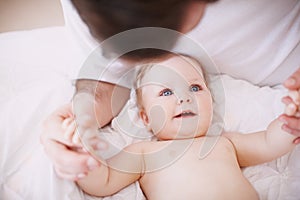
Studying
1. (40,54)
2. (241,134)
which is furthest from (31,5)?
(241,134)

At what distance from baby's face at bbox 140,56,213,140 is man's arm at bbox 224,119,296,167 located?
0.22 feet

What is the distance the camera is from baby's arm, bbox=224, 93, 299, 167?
0.63 meters

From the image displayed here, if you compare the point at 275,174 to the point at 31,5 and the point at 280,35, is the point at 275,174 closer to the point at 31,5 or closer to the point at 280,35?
the point at 280,35

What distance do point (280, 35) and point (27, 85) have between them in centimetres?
46

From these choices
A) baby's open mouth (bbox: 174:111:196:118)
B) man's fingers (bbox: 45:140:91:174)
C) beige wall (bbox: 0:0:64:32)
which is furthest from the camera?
beige wall (bbox: 0:0:64:32)

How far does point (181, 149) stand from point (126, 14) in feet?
0.78

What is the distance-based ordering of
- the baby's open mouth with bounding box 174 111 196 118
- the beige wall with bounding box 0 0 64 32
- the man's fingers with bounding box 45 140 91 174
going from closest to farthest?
the man's fingers with bounding box 45 140 91 174 → the baby's open mouth with bounding box 174 111 196 118 → the beige wall with bounding box 0 0 64 32

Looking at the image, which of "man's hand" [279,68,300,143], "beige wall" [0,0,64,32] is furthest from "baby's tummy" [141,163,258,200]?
"beige wall" [0,0,64,32]

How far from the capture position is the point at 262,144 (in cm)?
65

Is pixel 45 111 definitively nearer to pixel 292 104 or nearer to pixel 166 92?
pixel 166 92

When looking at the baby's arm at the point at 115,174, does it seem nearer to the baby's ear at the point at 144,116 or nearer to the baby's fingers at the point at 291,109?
the baby's ear at the point at 144,116

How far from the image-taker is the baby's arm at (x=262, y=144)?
63 cm

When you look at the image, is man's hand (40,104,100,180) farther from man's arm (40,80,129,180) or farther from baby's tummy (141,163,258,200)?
baby's tummy (141,163,258,200)

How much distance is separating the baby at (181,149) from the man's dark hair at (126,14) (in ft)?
0.23
